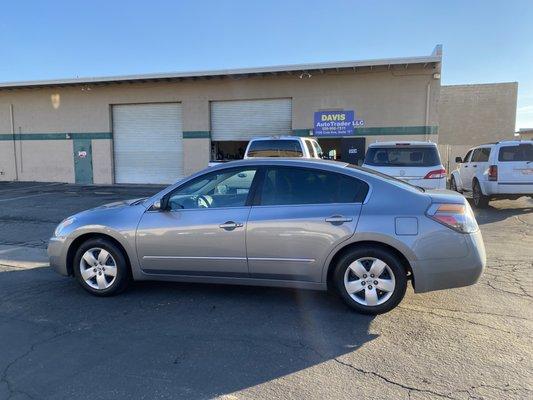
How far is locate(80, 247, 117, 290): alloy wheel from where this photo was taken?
16.6 ft

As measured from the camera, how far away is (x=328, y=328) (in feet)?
13.6

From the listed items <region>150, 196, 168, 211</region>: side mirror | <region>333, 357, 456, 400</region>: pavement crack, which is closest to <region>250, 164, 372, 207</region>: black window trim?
<region>150, 196, 168, 211</region>: side mirror

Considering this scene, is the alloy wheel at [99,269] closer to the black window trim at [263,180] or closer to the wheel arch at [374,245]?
the black window trim at [263,180]

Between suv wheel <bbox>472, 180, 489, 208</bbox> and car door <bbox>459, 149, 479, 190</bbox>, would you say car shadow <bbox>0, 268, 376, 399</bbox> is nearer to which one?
suv wheel <bbox>472, 180, 489, 208</bbox>

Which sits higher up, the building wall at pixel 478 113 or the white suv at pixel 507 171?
the building wall at pixel 478 113

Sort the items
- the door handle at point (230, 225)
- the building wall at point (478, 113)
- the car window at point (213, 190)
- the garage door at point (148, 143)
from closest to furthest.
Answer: the door handle at point (230, 225) < the car window at point (213, 190) < the garage door at point (148, 143) < the building wall at point (478, 113)

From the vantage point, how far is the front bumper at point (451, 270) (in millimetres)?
4234

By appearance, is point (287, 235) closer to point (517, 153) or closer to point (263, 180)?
point (263, 180)

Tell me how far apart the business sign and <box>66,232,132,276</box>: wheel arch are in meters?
14.7

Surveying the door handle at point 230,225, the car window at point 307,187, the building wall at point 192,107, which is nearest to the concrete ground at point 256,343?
the door handle at point 230,225

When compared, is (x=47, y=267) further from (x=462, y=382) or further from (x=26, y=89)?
(x=26, y=89)

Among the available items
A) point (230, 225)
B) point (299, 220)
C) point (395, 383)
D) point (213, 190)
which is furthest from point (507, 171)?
point (395, 383)

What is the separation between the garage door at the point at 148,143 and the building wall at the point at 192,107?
413 mm

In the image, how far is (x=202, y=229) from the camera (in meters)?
4.71
